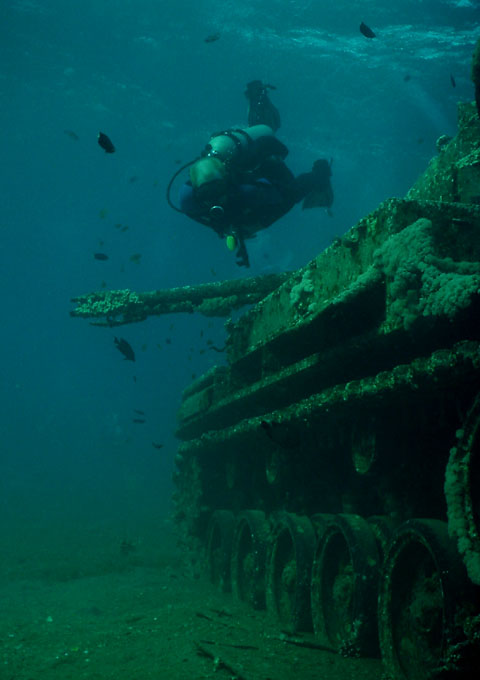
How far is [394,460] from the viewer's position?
4117mm

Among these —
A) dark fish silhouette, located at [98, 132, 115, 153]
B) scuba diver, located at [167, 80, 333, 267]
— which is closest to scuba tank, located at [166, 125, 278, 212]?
scuba diver, located at [167, 80, 333, 267]

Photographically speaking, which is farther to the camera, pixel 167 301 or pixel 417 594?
pixel 167 301

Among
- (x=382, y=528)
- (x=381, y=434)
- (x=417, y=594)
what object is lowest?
(x=417, y=594)

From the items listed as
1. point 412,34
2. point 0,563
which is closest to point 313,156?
point 412,34

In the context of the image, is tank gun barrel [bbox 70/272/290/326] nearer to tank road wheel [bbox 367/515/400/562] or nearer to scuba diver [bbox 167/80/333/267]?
scuba diver [bbox 167/80/333/267]

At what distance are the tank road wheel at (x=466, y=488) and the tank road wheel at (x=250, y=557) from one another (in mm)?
3696

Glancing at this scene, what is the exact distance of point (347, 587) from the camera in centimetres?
436

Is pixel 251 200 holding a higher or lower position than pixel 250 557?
higher

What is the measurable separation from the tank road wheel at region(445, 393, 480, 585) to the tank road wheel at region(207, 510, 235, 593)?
5207 mm

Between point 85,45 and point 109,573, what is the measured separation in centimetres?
2815

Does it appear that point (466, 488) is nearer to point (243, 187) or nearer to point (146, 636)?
point (146, 636)

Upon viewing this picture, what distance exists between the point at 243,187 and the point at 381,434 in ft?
12.2

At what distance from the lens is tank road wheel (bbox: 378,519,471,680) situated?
2902 mm

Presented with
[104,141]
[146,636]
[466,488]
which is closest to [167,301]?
[104,141]
